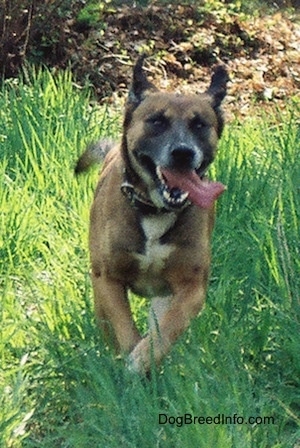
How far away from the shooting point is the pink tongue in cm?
427

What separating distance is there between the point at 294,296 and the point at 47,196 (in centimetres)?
202

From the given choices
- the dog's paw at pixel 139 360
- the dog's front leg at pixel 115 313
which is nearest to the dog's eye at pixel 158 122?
the dog's front leg at pixel 115 313

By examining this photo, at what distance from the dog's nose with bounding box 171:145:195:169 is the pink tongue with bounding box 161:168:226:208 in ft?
0.09

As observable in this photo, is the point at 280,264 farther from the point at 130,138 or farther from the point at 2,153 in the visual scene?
the point at 2,153

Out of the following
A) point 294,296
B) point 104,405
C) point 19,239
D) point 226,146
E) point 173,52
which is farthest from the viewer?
point 173,52

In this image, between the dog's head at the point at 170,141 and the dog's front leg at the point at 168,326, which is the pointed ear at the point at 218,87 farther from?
the dog's front leg at the point at 168,326

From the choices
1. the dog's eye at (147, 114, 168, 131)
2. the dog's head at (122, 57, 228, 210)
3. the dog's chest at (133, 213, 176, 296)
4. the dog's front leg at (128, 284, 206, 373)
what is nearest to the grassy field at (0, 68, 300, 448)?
the dog's front leg at (128, 284, 206, 373)

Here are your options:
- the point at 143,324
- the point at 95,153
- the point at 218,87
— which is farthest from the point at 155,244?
the point at 95,153

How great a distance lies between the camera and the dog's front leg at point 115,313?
436 centimetres

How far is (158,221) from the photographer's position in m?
4.50

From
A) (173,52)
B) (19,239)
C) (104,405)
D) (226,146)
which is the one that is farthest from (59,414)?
(173,52)

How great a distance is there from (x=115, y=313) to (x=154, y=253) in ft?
0.92

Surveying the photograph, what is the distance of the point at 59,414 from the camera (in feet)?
13.3

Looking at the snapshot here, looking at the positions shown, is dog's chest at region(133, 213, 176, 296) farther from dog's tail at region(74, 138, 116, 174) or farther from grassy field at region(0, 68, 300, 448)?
dog's tail at region(74, 138, 116, 174)
